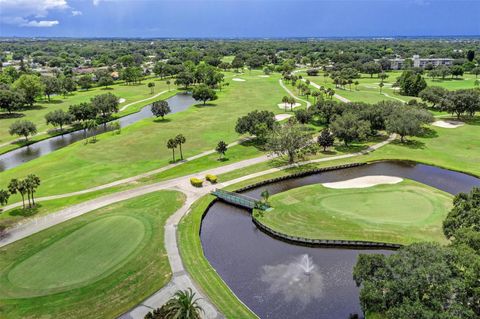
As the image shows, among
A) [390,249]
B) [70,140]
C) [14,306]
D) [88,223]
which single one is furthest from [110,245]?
[70,140]

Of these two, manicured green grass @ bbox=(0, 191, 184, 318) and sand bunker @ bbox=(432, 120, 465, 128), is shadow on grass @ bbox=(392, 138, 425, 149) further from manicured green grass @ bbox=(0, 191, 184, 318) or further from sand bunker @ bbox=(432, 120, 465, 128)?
manicured green grass @ bbox=(0, 191, 184, 318)

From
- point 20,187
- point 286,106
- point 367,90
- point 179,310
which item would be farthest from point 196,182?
point 367,90

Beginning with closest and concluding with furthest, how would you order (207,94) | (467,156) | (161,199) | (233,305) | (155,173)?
(233,305) < (161,199) < (155,173) < (467,156) < (207,94)

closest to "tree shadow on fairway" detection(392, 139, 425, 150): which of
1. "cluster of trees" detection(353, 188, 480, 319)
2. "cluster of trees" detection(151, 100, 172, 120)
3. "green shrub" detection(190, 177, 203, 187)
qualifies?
"green shrub" detection(190, 177, 203, 187)

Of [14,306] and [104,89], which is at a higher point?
[104,89]

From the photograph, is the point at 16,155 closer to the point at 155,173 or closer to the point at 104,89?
the point at 155,173

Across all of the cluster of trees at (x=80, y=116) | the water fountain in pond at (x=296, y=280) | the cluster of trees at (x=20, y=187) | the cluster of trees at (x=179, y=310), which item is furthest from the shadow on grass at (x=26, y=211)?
the cluster of trees at (x=80, y=116)
